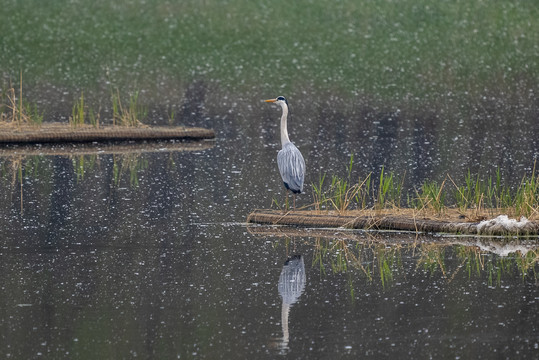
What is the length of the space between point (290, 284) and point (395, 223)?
243 cm

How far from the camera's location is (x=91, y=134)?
772 inches

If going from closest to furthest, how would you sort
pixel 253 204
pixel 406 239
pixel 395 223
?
pixel 406 239, pixel 395 223, pixel 253 204

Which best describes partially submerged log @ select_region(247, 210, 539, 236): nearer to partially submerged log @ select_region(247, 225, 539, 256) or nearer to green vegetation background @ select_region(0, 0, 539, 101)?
partially submerged log @ select_region(247, 225, 539, 256)

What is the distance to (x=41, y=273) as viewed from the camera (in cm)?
1145

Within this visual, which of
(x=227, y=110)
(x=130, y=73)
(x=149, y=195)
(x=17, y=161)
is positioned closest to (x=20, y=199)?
(x=149, y=195)

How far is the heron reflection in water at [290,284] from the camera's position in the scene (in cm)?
998

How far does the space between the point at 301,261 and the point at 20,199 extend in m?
4.70

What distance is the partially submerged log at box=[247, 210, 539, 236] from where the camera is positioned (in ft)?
41.5

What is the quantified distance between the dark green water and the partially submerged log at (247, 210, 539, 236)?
0.74ft

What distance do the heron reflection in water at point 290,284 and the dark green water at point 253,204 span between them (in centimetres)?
4

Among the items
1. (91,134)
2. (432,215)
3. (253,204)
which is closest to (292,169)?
(253,204)

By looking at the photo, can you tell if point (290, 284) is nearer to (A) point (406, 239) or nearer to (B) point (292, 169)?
(A) point (406, 239)

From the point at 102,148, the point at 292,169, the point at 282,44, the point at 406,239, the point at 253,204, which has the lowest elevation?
the point at 282,44

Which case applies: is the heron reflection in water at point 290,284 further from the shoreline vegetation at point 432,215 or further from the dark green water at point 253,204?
the shoreline vegetation at point 432,215
